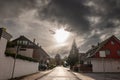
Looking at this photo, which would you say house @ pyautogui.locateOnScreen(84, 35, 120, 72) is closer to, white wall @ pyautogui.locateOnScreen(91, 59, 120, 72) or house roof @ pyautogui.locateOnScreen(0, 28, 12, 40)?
white wall @ pyautogui.locateOnScreen(91, 59, 120, 72)

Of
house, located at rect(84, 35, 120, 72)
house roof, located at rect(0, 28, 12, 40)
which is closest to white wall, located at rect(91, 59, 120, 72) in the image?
house, located at rect(84, 35, 120, 72)

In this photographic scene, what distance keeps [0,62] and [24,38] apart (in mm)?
35482

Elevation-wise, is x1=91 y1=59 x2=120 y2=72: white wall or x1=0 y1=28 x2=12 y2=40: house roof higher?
x1=0 y1=28 x2=12 y2=40: house roof

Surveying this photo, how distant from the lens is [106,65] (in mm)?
33438

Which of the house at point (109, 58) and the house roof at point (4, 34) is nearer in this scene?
the house roof at point (4, 34)

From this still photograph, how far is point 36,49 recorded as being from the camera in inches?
1719

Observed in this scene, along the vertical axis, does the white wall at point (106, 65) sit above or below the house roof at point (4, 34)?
below

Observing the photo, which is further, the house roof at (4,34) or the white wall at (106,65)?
the white wall at (106,65)

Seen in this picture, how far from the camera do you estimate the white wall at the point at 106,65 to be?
1305 inches

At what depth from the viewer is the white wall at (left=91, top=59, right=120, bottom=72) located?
33156 mm

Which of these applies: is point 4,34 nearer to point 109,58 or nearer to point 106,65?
point 106,65

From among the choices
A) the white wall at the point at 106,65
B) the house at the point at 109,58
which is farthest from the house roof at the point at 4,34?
the white wall at the point at 106,65

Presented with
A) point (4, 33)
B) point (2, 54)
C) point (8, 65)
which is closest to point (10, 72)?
point (8, 65)

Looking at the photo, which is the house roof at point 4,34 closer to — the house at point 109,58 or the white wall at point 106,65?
the house at point 109,58
